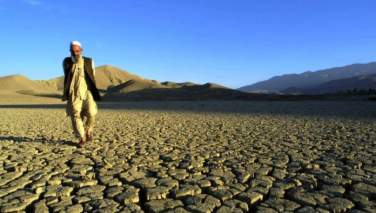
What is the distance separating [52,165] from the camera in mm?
4773

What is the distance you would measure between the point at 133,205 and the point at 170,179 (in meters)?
0.83

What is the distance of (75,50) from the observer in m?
5.93

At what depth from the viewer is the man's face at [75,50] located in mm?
5910

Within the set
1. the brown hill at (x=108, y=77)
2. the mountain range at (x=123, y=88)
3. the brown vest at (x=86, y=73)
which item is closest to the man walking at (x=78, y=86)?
the brown vest at (x=86, y=73)

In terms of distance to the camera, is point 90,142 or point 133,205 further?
point 90,142

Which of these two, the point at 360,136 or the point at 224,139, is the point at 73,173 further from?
the point at 360,136

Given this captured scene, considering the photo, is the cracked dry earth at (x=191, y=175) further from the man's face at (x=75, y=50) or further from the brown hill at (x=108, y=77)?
the brown hill at (x=108, y=77)

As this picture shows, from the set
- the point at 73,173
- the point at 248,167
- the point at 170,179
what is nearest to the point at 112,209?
the point at 170,179

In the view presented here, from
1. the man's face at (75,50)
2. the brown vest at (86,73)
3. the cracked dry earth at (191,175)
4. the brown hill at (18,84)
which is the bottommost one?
the cracked dry earth at (191,175)

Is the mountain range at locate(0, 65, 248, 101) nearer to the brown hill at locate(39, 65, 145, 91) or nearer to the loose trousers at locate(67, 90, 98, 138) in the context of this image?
Result: the brown hill at locate(39, 65, 145, 91)

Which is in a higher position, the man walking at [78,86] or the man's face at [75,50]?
the man's face at [75,50]

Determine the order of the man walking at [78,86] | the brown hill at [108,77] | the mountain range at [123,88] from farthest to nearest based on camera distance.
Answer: the brown hill at [108,77]
the mountain range at [123,88]
the man walking at [78,86]

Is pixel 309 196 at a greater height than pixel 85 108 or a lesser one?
lesser

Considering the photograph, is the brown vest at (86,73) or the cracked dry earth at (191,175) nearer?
the cracked dry earth at (191,175)
